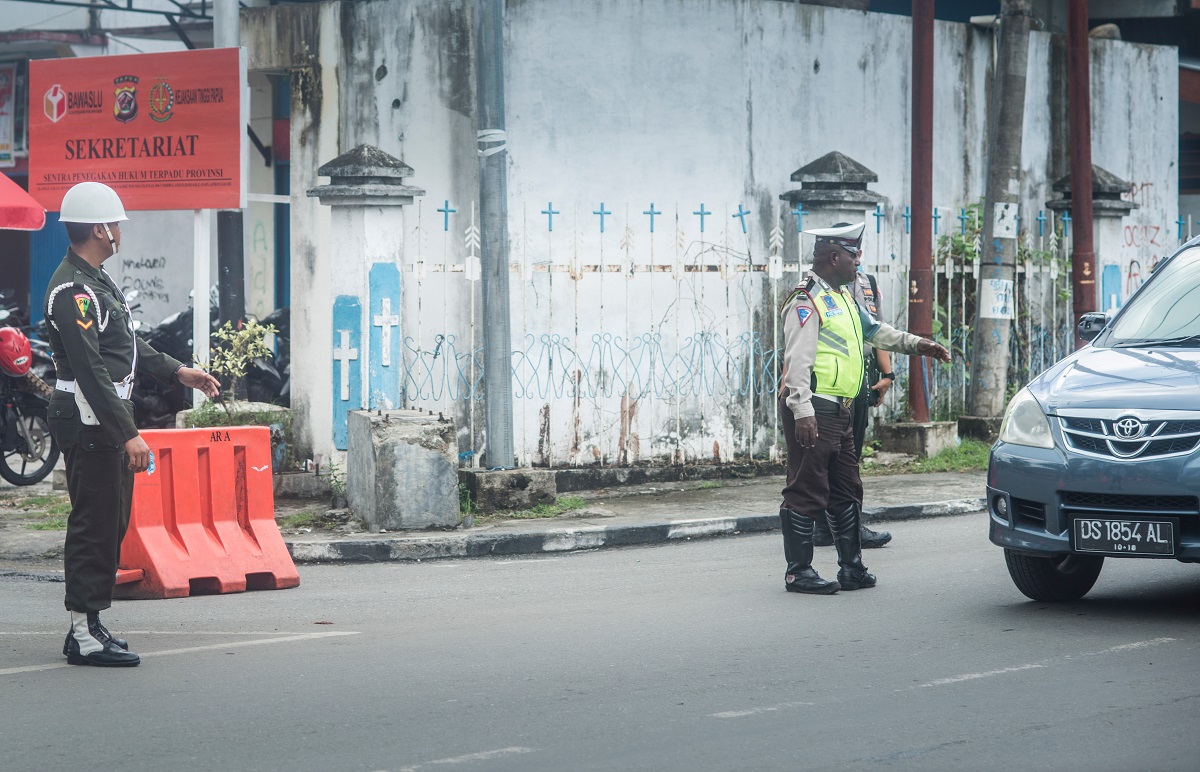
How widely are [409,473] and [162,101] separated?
4.95 metres

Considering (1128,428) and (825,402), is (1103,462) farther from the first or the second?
(825,402)

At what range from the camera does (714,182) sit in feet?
41.4

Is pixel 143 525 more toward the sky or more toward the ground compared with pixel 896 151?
more toward the ground

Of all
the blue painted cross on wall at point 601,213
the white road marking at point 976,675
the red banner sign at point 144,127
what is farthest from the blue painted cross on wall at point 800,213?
the white road marking at point 976,675

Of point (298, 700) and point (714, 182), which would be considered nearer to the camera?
point (298, 700)

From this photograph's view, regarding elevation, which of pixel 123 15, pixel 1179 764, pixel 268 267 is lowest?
pixel 1179 764

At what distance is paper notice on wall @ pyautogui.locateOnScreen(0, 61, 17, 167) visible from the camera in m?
21.4

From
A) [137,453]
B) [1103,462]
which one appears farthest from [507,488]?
[1103,462]

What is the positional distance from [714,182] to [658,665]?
7.20 metres

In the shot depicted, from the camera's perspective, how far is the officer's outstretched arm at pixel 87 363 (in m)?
6.19

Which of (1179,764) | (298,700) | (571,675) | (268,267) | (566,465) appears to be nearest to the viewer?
(1179,764)

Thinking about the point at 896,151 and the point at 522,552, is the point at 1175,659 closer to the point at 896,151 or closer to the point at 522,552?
the point at 522,552

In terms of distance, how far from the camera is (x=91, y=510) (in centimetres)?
630

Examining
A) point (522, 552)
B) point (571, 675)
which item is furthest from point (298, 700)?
point (522, 552)
